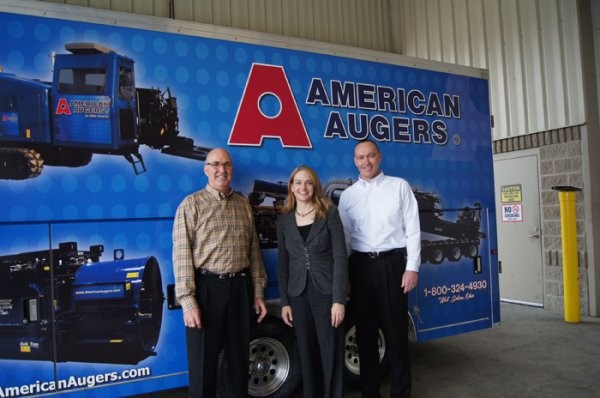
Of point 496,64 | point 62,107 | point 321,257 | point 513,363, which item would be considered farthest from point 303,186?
point 496,64

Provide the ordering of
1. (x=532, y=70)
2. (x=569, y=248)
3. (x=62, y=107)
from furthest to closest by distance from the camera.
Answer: (x=532, y=70) < (x=569, y=248) < (x=62, y=107)

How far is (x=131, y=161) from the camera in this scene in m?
3.06

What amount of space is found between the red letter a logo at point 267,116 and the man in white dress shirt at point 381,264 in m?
0.55

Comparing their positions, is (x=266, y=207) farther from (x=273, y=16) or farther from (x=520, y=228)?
(x=520, y=228)

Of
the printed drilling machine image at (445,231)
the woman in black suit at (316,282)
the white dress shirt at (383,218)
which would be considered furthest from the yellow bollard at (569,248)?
the woman in black suit at (316,282)

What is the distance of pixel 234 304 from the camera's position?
2.99m

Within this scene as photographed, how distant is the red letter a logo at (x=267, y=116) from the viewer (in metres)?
3.45

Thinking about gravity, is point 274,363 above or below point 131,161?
below

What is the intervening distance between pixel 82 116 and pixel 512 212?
6864 mm

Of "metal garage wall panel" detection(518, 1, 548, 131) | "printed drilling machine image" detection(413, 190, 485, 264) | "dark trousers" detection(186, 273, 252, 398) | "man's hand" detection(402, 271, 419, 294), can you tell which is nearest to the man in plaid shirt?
"dark trousers" detection(186, 273, 252, 398)

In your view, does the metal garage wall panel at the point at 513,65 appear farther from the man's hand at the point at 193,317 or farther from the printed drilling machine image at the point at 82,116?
the man's hand at the point at 193,317

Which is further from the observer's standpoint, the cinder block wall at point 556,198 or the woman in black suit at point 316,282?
the cinder block wall at point 556,198

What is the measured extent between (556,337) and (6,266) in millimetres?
5802

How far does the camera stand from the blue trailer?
280 cm
